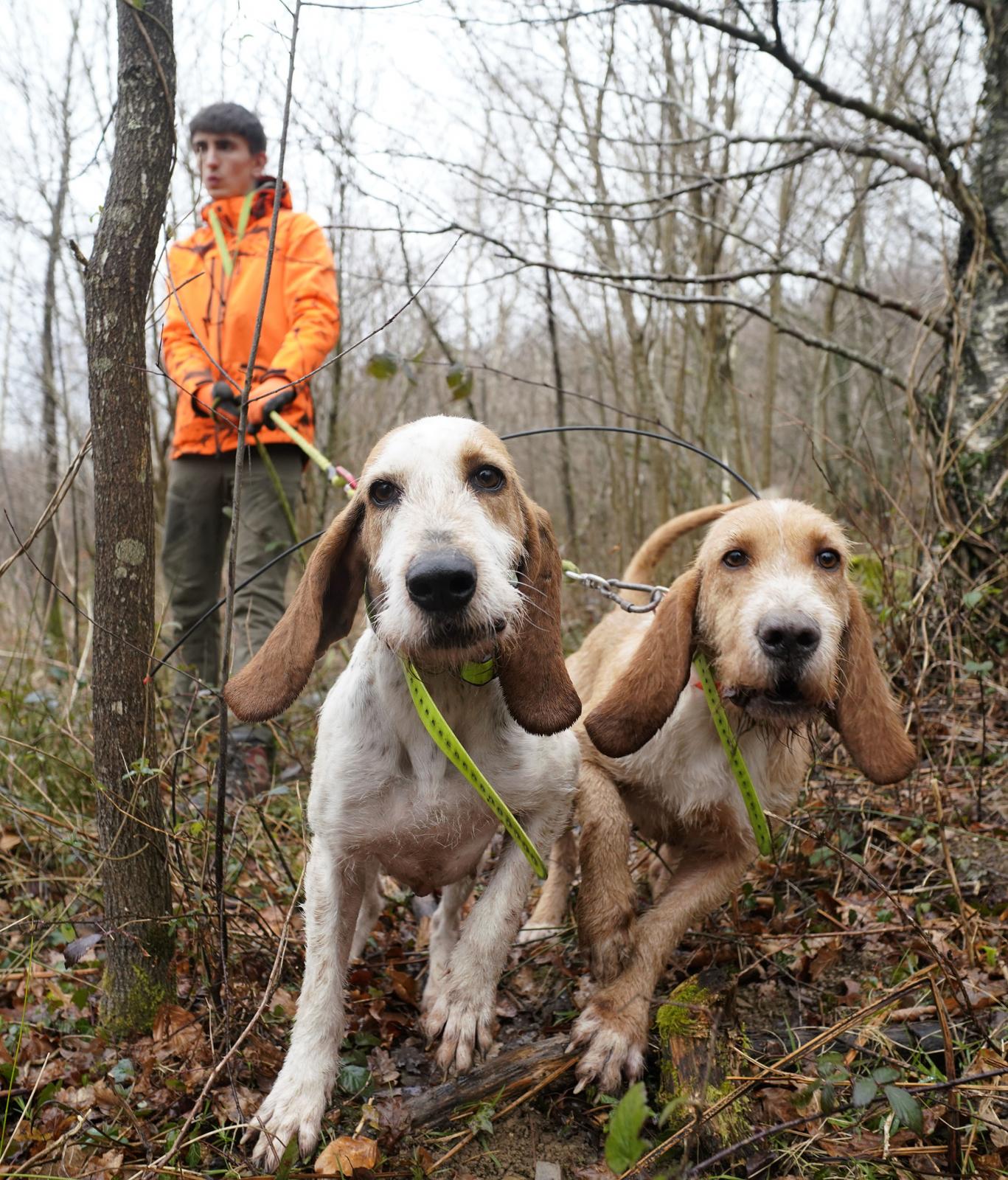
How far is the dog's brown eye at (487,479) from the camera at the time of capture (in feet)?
7.89

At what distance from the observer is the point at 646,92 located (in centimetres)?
763

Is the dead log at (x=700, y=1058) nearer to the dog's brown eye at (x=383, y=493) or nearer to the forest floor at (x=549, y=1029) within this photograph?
the forest floor at (x=549, y=1029)

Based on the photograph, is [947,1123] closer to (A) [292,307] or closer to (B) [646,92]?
(A) [292,307]

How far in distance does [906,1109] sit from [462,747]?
118 cm

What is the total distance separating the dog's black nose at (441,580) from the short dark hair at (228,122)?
371cm

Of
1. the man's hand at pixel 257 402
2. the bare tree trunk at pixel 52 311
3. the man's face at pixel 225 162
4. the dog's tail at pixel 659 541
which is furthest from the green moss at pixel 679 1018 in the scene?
the bare tree trunk at pixel 52 311

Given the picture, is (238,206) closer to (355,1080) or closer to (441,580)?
(441,580)

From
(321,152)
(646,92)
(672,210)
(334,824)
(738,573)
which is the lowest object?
(334,824)

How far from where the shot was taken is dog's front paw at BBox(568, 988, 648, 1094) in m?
2.26

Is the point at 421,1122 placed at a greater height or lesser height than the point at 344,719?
lesser

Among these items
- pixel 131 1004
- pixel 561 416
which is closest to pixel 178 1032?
pixel 131 1004

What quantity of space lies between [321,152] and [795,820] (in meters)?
5.50

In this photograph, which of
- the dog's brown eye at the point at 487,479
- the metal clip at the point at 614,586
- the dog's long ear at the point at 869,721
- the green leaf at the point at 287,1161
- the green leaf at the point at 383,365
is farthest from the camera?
the green leaf at the point at 383,365

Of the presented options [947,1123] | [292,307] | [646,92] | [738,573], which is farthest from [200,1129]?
[646,92]
